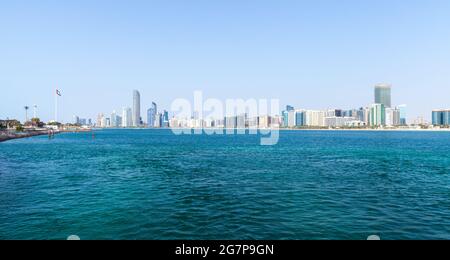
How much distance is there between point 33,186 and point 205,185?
1613cm

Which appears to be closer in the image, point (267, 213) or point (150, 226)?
point (150, 226)

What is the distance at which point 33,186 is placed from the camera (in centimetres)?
2683

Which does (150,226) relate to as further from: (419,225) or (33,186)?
(33,186)

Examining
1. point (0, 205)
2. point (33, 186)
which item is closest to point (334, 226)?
point (0, 205)

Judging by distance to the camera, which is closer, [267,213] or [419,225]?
[419,225]

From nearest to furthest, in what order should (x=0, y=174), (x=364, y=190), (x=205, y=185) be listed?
(x=364, y=190), (x=205, y=185), (x=0, y=174)

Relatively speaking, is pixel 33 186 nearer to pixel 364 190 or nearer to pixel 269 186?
pixel 269 186

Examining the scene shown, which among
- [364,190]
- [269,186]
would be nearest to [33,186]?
[269,186]
